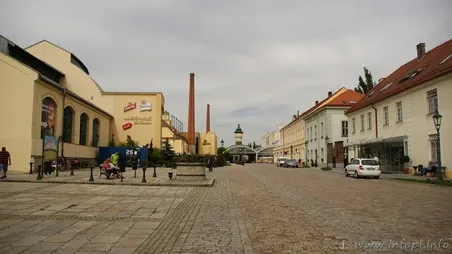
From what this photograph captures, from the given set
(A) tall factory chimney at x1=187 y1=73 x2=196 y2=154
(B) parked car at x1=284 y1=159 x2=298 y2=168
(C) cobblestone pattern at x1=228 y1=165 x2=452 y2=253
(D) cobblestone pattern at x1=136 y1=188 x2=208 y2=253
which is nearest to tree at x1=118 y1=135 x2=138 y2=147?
(A) tall factory chimney at x1=187 y1=73 x2=196 y2=154

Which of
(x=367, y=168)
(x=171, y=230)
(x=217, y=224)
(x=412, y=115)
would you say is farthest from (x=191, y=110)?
(x=171, y=230)

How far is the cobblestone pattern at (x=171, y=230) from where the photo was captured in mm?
6762

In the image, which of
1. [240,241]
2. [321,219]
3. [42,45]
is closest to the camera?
[240,241]

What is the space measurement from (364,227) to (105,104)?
49.7 m

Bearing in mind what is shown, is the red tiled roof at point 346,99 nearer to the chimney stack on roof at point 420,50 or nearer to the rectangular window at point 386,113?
the chimney stack on roof at point 420,50

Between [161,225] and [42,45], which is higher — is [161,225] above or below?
below

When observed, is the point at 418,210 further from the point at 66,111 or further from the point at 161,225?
the point at 66,111

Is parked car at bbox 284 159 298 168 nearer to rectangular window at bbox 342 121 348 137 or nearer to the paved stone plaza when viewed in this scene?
rectangular window at bbox 342 121 348 137

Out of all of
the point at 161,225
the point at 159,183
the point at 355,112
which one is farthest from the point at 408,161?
the point at 161,225

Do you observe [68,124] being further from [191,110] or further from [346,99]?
[346,99]

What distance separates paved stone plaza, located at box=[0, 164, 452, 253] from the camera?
6.79m

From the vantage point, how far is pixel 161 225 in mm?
8945

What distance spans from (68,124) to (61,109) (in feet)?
9.57

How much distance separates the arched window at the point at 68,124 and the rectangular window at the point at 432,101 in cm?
2977
